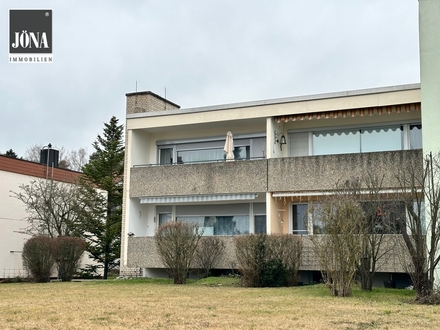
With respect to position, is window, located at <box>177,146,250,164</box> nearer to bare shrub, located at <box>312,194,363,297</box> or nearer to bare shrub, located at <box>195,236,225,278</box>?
bare shrub, located at <box>195,236,225,278</box>

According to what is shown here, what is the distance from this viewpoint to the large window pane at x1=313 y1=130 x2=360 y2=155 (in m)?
26.7

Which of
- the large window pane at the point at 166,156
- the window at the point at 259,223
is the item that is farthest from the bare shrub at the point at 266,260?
the large window pane at the point at 166,156

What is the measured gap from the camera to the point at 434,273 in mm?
18375

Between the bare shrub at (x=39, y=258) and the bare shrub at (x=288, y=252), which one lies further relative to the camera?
the bare shrub at (x=39, y=258)

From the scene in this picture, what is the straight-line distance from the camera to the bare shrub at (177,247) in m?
24.6

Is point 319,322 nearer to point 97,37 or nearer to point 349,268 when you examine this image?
point 349,268

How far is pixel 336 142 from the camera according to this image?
27125 mm

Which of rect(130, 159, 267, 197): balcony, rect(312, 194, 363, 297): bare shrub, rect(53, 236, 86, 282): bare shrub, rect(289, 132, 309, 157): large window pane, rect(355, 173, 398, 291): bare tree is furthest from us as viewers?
rect(53, 236, 86, 282): bare shrub

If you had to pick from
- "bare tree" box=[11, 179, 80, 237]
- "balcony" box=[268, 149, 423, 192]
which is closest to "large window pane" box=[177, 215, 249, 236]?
"balcony" box=[268, 149, 423, 192]

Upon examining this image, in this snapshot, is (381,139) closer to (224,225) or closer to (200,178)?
(200,178)

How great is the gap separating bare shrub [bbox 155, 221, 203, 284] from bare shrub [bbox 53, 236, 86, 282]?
5.88 meters

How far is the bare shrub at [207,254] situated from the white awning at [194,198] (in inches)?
82.5

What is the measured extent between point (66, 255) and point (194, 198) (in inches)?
258

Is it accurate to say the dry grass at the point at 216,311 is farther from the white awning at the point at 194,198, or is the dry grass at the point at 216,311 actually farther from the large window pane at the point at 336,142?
the large window pane at the point at 336,142
